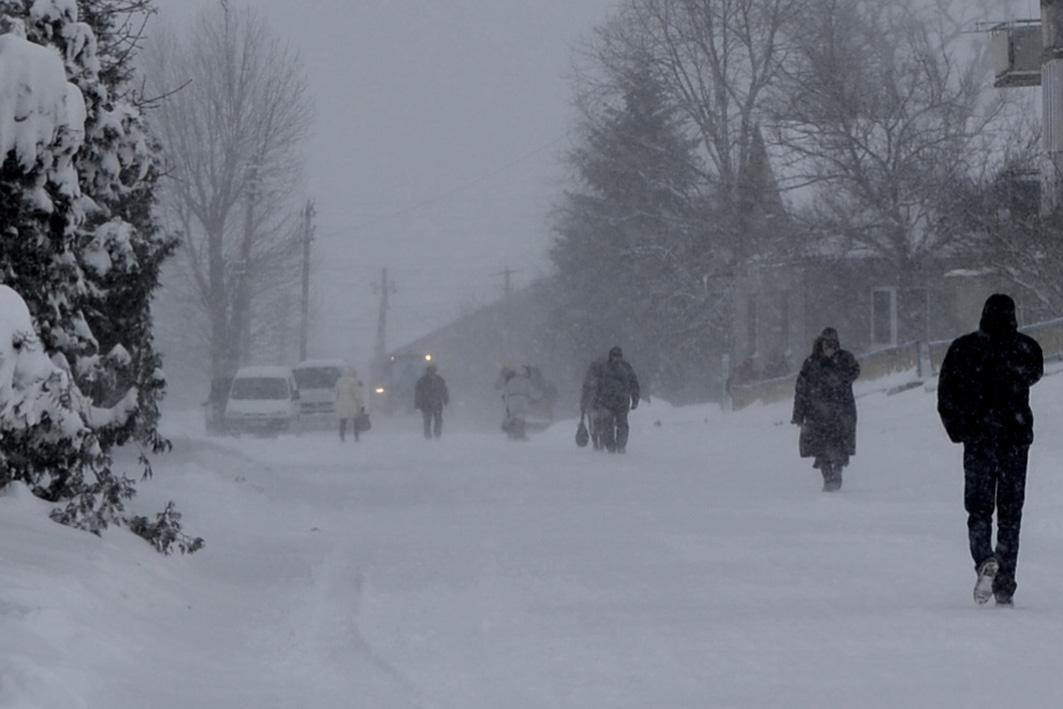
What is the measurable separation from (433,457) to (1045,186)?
13280 millimetres

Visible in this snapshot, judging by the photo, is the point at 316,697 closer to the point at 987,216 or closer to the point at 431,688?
the point at 431,688

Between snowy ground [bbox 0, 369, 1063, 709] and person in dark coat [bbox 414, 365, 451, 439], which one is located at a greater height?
person in dark coat [bbox 414, 365, 451, 439]

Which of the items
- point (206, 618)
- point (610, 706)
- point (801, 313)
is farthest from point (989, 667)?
point (801, 313)

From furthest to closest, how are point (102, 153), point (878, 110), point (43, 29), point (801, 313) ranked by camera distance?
point (801, 313)
point (878, 110)
point (102, 153)
point (43, 29)

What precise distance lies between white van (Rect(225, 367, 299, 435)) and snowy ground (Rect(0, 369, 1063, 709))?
24203 millimetres

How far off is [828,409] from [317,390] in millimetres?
31972

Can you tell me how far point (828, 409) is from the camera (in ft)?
61.2

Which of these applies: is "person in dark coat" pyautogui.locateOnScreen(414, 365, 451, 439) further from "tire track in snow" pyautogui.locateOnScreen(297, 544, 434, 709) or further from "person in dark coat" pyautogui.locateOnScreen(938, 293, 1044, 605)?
"person in dark coat" pyautogui.locateOnScreen(938, 293, 1044, 605)

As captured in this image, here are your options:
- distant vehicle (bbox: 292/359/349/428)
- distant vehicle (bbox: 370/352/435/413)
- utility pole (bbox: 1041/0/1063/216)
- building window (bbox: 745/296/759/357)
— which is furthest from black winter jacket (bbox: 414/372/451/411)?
distant vehicle (bbox: 370/352/435/413)

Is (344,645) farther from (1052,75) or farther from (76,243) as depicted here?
(1052,75)

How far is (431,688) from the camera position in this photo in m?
7.49

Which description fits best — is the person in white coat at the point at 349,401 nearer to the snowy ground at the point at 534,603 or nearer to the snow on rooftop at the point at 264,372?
the snow on rooftop at the point at 264,372

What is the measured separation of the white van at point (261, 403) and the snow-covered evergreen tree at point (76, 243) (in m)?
30.3

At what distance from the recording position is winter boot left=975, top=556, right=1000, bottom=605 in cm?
948
